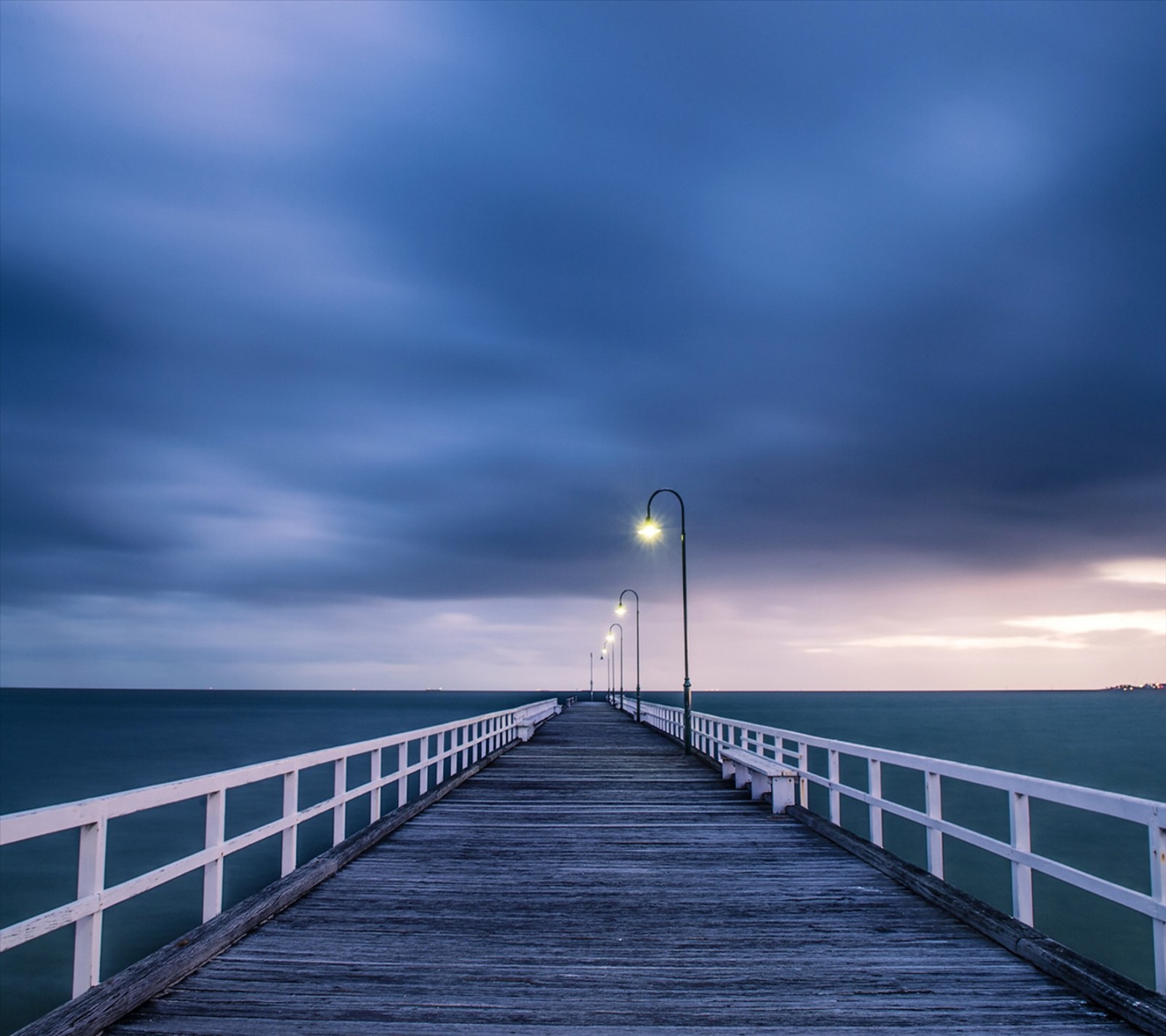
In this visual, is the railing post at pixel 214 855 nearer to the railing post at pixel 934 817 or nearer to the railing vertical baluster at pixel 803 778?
the railing post at pixel 934 817

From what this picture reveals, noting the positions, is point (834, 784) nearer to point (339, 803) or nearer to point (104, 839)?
point (339, 803)

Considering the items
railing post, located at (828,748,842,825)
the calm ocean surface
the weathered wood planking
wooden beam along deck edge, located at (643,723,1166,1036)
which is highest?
railing post, located at (828,748,842,825)

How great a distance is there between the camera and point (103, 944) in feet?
81.5

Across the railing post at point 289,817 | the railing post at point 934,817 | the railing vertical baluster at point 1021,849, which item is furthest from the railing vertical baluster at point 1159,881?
the railing post at point 289,817

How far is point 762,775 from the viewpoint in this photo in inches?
516

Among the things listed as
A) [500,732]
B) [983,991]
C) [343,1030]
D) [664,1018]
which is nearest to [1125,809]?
[983,991]

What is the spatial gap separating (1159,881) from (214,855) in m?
5.62

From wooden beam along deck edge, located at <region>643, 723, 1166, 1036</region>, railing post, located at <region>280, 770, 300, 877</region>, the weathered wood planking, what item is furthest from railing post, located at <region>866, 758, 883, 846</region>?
railing post, located at <region>280, 770, 300, 877</region>

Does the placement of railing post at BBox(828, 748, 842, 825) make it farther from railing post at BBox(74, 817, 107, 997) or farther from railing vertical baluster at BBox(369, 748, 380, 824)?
railing post at BBox(74, 817, 107, 997)

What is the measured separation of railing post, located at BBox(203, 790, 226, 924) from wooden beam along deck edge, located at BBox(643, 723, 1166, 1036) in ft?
17.4

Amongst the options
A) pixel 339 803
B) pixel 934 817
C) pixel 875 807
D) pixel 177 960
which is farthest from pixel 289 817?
pixel 875 807

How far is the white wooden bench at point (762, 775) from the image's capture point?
1217cm

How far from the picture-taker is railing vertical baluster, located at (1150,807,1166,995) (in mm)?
4445

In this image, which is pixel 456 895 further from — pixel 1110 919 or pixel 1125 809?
pixel 1110 919
